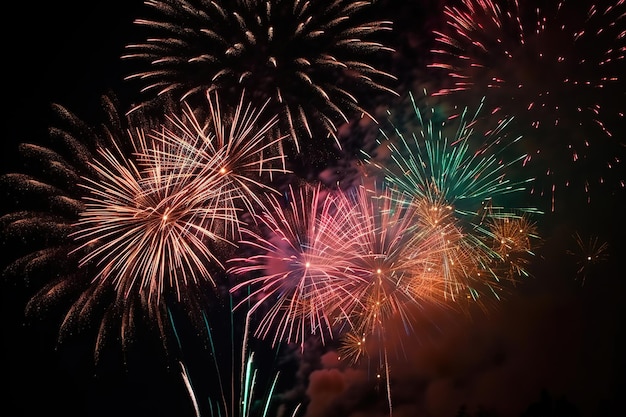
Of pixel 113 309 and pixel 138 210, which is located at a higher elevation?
pixel 138 210

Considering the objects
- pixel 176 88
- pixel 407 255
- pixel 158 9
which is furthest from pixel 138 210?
pixel 407 255

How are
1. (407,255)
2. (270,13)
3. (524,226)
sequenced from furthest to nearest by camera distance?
(524,226), (407,255), (270,13)

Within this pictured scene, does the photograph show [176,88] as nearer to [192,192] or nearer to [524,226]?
[192,192]

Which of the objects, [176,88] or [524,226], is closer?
[176,88]

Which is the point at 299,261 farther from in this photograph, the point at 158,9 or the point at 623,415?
the point at 623,415

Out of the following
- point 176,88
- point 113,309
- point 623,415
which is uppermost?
point 176,88

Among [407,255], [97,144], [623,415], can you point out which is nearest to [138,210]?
[97,144]

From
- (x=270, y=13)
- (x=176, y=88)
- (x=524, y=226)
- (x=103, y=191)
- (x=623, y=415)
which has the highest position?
(x=270, y=13)

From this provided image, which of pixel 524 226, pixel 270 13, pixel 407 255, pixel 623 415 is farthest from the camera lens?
pixel 623 415

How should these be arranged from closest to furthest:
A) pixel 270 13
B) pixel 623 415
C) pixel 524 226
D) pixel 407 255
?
pixel 270 13 → pixel 407 255 → pixel 524 226 → pixel 623 415
